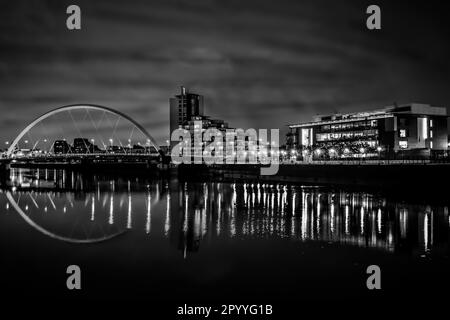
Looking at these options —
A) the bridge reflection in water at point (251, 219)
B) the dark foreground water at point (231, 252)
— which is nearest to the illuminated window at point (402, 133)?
the bridge reflection in water at point (251, 219)

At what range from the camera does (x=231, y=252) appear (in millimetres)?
18766

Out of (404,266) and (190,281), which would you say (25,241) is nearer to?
(190,281)

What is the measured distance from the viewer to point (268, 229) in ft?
79.5

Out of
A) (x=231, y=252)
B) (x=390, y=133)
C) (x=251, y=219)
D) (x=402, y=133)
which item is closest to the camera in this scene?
(x=231, y=252)

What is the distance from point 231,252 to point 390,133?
239ft

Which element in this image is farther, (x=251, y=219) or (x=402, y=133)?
(x=402, y=133)

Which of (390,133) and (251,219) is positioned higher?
(390,133)

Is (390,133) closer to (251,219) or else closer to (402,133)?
(402,133)

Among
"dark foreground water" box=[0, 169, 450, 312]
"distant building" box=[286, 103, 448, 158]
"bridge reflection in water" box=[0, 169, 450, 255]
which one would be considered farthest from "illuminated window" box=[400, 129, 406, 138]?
"dark foreground water" box=[0, 169, 450, 312]

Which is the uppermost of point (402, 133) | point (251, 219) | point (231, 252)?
point (402, 133)

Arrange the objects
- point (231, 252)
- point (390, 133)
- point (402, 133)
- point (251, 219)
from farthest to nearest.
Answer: point (390, 133), point (402, 133), point (251, 219), point (231, 252)

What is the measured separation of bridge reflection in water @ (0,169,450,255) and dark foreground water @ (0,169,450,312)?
0.33ft

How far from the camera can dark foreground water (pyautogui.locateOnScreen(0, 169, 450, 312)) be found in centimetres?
1372

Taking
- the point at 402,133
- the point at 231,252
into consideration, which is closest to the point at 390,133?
the point at 402,133
